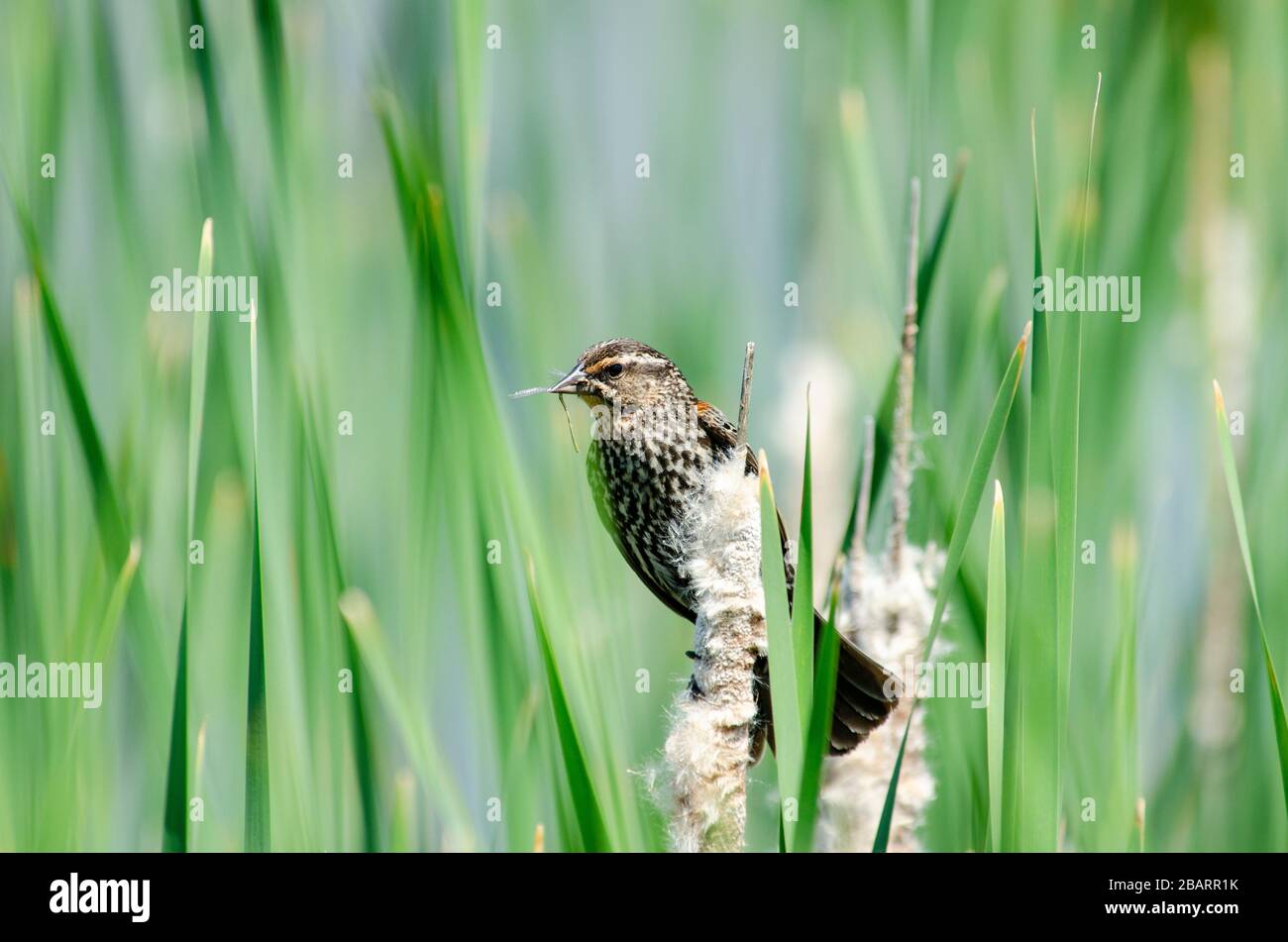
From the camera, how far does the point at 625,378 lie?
6.89 feet

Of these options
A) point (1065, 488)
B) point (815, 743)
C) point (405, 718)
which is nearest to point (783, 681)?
point (815, 743)

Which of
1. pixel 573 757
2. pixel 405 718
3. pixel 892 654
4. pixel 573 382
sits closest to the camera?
pixel 573 757

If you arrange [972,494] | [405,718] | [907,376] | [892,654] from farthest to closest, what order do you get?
[892,654] → [907,376] → [405,718] → [972,494]

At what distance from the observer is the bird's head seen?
2061 millimetres

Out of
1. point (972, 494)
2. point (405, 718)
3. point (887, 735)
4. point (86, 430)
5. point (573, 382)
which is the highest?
point (573, 382)

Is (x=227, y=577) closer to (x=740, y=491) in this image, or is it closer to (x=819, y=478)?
(x=740, y=491)

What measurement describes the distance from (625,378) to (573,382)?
0.39 ft

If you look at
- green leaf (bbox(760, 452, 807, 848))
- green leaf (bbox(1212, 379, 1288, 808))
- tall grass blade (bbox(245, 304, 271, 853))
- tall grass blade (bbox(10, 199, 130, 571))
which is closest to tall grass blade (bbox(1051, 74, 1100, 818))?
green leaf (bbox(1212, 379, 1288, 808))

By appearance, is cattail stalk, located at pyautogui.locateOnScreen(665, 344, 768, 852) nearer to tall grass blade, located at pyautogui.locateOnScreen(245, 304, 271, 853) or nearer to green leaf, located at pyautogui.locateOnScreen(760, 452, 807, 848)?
green leaf, located at pyautogui.locateOnScreen(760, 452, 807, 848)

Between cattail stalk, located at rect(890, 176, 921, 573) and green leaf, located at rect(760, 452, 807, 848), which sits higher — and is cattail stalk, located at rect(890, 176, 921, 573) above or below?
above

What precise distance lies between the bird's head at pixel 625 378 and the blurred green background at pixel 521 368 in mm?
49

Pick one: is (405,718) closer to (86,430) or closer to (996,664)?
(86,430)
